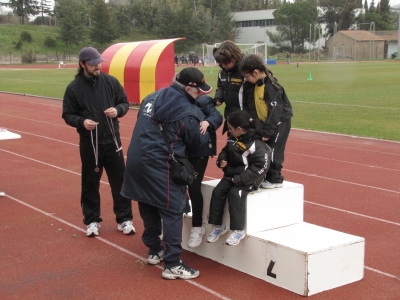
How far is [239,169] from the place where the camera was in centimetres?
507

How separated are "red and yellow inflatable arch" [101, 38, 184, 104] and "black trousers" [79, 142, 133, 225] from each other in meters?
12.9

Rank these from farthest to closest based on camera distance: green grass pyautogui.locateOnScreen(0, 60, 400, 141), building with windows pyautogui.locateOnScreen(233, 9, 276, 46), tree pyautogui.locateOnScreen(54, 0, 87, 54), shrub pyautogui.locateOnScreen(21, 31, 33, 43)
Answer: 1. building with windows pyautogui.locateOnScreen(233, 9, 276, 46)
2. shrub pyautogui.locateOnScreen(21, 31, 33, 43)
3. tree pyautogui.locateOnScreen(54, 0, 87, 54)
4. green grass pyautogui.locateOnScreen(0, 60, 400, 141)

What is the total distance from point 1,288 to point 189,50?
275ft

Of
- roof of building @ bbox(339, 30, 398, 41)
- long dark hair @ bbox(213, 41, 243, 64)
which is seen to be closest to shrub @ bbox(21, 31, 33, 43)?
roof of building @ bbox(339, 30, 398, 41)

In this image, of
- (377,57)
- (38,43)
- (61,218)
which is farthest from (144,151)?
(377,57)

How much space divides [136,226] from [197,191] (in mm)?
1641

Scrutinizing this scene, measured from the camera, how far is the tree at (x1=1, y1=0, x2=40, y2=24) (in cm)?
9306

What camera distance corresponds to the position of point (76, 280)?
4938 millimetres

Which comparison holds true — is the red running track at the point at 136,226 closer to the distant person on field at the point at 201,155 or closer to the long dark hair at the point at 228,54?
the distant person on field at the point at 201,155

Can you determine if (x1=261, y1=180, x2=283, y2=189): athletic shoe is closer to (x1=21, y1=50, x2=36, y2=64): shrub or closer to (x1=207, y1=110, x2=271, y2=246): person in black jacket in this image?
(x1=207, y1=110, x2=271, y2=246): person in black jacket

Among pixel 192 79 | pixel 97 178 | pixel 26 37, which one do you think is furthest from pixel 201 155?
pixel 26 37

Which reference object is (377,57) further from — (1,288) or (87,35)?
(1,288)

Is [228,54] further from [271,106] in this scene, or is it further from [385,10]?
[385,10]

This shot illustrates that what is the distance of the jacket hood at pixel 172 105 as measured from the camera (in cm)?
476
